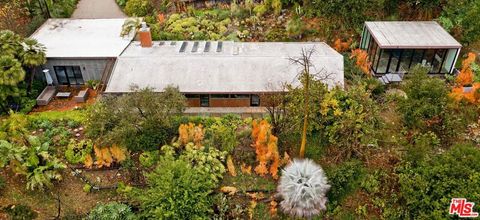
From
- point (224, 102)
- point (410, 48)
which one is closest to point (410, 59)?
point (410, 48)

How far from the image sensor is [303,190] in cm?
1770

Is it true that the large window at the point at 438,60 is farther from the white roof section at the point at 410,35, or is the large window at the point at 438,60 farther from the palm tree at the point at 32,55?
the palm tree at the point at 32,55

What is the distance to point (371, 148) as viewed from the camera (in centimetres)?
2025

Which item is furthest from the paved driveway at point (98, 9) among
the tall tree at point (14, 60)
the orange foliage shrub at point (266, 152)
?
the orange foliage shrub at point (266, 152)

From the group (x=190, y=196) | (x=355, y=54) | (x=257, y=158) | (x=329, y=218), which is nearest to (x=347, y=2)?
(x=355, y=54)

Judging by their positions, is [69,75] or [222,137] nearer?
[222,137]

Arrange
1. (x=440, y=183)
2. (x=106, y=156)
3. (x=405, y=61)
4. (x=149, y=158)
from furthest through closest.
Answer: (x=405, y=61), (x=149, y=158), (x=106, y=156), (x=440, y=183)

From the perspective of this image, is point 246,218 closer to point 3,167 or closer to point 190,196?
point 190,196

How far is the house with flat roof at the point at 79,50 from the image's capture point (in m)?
25.7

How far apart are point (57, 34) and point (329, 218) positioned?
897 inches

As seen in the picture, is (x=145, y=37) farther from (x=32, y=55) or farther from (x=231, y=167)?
(x=231, y=167)

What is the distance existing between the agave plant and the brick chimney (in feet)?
45.7

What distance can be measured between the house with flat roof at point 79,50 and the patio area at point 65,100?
569mm

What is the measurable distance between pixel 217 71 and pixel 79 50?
968 cm
